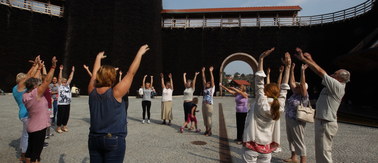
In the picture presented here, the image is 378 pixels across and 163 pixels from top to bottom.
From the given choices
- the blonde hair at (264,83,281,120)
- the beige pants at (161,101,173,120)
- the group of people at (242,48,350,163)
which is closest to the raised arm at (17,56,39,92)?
the group of people at (242,48,350,163)

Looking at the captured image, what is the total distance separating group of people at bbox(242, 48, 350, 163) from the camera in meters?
2.45

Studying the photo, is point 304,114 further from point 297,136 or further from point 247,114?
point 247,114

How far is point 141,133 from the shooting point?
588cm

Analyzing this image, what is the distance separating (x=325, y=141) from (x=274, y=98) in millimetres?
1292

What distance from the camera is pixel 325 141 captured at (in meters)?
2.92

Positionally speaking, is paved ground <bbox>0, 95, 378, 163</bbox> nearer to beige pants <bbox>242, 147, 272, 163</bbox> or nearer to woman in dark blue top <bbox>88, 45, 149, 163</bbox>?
beige pants <bbox>242, 147, 272, 163</bbox>

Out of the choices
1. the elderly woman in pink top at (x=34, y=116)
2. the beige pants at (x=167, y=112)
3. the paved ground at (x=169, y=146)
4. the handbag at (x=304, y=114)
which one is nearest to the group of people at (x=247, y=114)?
the elderly woman in pink top at (x=34, y=116)

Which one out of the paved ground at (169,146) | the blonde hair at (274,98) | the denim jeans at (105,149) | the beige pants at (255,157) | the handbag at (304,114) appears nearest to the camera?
the denim jeans at (105,149)

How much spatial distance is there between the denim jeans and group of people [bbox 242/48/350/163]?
151cm

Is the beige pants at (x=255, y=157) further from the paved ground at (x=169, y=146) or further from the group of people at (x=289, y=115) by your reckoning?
the paved ground at (x=169, y=146)

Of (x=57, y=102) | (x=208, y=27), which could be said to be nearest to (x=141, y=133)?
(x=57, y=102)

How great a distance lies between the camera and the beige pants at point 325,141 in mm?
2894

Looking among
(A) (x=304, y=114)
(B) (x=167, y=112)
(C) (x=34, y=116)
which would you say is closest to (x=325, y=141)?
(A) (x=304, y=114)

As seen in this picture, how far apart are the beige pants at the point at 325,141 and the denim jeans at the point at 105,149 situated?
9.20ft
